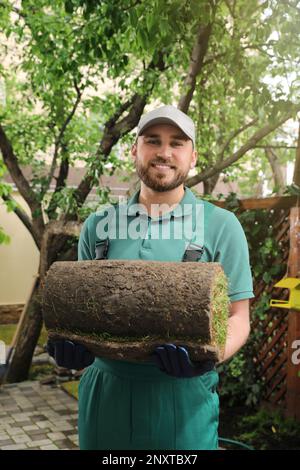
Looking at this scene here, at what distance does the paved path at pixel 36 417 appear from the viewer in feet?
15.8

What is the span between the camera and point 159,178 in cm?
197

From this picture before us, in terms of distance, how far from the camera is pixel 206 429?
76.7 inches

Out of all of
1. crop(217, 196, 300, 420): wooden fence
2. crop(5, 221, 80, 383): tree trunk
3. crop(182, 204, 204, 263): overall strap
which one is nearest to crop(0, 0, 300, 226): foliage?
crop(5, 221, 80, 383): tree trunk

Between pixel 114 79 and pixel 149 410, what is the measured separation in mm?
5402

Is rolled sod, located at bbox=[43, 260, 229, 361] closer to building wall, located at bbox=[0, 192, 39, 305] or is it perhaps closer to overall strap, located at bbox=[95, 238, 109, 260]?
overall strap, located at bbox=[95, 238, 109, 260]

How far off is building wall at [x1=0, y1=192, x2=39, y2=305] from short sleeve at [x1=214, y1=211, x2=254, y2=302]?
9.19 m

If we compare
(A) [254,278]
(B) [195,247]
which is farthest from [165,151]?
(A) [254,278]

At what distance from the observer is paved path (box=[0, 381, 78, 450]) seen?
4.82 m

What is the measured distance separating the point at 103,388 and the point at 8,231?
9.43 meters

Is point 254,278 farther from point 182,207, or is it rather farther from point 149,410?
point 149,410

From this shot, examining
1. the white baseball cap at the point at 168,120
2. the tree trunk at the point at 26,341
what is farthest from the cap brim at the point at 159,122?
the tree trunk at the point at 26,341

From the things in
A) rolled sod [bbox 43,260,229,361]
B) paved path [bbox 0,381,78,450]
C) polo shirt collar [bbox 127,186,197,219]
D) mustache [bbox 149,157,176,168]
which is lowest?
paved path [bbox 0,381,78,450]

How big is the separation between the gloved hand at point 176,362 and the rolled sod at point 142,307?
0.15ft

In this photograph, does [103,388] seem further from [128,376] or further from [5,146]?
[5,146]
